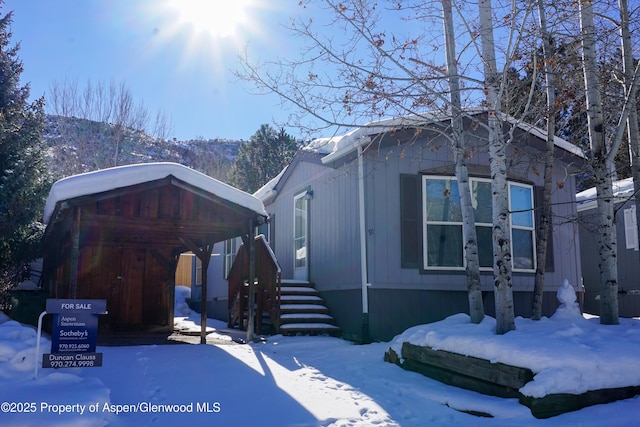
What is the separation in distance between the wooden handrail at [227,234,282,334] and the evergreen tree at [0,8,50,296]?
4662 mm

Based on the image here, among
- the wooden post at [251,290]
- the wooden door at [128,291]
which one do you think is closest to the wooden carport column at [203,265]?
the wooden post at [251,290]

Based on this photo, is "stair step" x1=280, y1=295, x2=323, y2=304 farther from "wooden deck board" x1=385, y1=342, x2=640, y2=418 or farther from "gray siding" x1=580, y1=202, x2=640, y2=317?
"gray siding" x1=580, y1=202, x2=640, y2=317

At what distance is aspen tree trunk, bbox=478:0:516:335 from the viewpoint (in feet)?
19.4

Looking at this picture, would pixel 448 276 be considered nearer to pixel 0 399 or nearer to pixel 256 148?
pixel 0 399

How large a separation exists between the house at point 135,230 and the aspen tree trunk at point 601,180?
5116 millimetres

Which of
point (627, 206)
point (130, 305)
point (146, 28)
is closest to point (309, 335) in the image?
point (130, 305)

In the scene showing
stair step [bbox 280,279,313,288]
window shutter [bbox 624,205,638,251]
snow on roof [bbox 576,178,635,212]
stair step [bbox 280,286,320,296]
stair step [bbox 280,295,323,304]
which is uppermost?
snow on roof [bbox 576,178,635,212]

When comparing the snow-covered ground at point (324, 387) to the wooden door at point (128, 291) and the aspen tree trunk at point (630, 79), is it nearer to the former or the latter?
the aspen tree trunk at point (630, 79)

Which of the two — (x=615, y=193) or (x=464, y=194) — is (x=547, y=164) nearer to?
(x=464, y=194)

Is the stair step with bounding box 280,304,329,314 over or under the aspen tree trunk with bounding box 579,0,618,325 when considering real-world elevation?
under

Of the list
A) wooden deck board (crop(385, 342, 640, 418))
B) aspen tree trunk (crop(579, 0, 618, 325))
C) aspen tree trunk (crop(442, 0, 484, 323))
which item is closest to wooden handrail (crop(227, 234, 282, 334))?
wooden deck board (crop(385, 342, 640, 418))

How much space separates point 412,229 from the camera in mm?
8922

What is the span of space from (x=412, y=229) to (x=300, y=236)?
3.76 m

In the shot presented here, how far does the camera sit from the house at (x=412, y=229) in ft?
29.0
